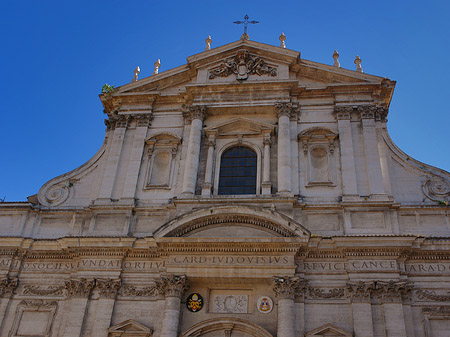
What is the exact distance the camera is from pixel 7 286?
593 inches

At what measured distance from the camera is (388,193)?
50.6ft

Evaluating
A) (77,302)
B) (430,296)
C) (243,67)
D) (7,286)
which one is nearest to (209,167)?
(243,67)

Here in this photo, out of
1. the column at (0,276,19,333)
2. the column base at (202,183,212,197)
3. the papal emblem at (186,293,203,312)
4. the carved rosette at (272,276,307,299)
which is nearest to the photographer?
the carved rosette at (272,276,307,299)

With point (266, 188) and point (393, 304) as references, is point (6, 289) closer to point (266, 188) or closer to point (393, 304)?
point (266, 188)

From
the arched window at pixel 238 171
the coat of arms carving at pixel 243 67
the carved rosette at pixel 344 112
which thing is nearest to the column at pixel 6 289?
the arched window at pixel 238 171

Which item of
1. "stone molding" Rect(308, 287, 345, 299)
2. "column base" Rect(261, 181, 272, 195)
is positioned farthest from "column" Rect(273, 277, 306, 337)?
"column base" Rect(261, 181, 272, 195)

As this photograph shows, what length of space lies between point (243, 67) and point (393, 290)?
9.91 meters

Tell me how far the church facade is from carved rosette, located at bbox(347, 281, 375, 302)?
1.1 inches

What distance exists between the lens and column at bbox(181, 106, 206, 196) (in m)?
16.2

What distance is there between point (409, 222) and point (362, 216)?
54.9 inches

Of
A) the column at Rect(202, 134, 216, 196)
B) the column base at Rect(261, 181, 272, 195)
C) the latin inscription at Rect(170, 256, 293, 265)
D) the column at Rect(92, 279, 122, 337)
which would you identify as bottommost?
the column at Rect(92, 279, 122, 337)

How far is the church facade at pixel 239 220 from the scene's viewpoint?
13.8 metres

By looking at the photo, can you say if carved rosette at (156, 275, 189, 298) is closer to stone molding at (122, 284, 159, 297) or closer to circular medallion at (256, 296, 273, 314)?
stone molding at (122, 284, 159, 297)

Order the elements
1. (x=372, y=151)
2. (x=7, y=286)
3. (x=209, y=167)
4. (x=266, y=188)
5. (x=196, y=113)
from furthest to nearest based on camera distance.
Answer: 1. (x=196, y=113)
2. (x=209, y=167)
3. (x=372, y=151)
4. (x=266, y=188)
5. (x=7, y=286)
